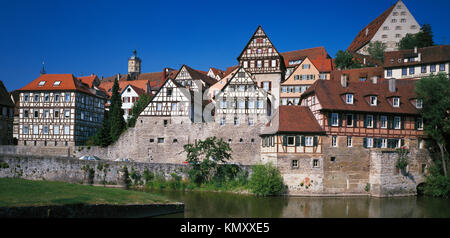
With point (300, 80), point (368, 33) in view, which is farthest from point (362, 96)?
point (368, 33)

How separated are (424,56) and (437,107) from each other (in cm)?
1973

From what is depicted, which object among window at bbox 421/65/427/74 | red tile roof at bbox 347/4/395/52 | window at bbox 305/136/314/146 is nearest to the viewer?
window at bbox 305/136/314/146

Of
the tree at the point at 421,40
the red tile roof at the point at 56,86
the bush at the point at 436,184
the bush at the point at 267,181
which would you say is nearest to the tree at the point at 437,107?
the bush at the point at 436,184

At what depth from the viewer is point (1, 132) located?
170 feet

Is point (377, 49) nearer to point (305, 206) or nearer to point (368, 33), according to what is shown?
point (368, 33)

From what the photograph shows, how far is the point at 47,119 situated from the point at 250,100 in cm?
2613

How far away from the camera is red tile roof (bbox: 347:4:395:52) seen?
74625 mm

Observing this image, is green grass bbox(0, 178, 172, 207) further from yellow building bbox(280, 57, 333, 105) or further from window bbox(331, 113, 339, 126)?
yellow building bbox(280, 57, 333, 105)

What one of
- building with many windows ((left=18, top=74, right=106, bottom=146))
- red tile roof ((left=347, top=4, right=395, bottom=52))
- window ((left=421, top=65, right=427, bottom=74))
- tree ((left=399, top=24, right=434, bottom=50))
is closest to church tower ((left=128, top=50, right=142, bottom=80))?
red tile roof ((left=347, top=4, right=395, bottom=52))

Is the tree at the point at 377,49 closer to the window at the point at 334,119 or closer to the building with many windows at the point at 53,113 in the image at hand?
the window at the point at 334,119

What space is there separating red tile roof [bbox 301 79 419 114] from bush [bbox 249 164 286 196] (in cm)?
691

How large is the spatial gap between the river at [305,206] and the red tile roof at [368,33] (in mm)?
48401

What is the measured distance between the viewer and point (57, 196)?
1909 centimetres

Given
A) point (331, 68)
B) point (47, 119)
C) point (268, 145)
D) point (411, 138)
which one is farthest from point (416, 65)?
point (47, 119)
